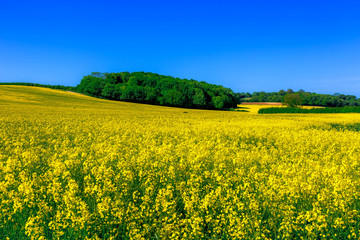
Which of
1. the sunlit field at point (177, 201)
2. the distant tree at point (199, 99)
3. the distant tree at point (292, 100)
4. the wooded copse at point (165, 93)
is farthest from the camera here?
the distant tree at point (292, 100)

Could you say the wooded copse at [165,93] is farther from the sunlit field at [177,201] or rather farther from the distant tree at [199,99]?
the sunlit field at [177,201]

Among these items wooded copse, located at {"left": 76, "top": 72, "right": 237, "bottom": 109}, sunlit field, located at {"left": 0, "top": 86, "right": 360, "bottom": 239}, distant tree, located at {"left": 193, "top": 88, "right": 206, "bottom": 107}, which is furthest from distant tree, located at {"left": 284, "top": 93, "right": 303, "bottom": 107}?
sunlit field, located at {"left": 0, "top": 86, "right": 360, "bottom": 239}

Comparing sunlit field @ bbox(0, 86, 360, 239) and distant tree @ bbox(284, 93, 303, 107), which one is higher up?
distant tree @ bbox(284, 93, 303, 107)

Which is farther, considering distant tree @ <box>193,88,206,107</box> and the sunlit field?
distant tree @ <box>193,88,206,107</box>

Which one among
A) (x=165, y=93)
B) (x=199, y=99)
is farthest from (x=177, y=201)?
(x=165, y=93)

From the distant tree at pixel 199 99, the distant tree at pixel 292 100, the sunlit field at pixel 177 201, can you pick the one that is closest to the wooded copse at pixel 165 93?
the distant tree at pixel 199 99

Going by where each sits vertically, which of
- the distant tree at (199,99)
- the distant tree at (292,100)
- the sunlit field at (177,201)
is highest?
the distant tree at (292,100)

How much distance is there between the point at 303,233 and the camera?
13.1 feet

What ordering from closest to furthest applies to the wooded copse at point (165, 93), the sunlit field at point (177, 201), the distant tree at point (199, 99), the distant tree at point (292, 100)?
the sunlit field at point (177, 201) < the distant tree at point (199, 99) < the wooded copse at point (165, 93) < the distant tree at point (292, 100)

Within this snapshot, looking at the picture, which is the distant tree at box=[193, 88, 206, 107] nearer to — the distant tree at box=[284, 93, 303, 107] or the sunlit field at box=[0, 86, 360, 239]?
the distant tree at box=[284, 93, 303, 107]

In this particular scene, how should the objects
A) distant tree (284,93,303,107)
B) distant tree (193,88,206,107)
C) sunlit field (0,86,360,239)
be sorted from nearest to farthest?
sunlit field (0,86,360,239), distant tree (193,88,206,107), distant tree (284,93,303,107)

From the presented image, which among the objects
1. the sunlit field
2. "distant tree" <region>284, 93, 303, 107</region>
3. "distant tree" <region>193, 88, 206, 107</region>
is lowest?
the sunlit field

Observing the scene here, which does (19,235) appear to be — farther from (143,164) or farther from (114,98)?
(114,98)

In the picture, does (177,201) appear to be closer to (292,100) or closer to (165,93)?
(165,93)
